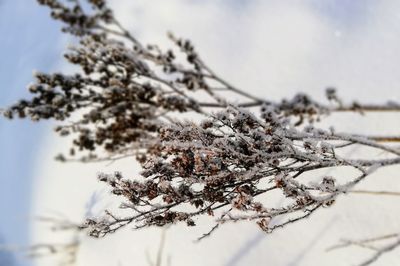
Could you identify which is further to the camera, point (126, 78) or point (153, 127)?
point (153, 127)

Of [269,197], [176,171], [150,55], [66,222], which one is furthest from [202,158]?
[66,222]

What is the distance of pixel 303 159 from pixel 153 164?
1.52 meters

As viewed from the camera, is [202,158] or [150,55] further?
[202,158]

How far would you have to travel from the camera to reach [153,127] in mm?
3297

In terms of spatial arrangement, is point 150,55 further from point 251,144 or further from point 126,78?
point 251,144

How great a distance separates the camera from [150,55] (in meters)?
2.85

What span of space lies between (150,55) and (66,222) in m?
6.20

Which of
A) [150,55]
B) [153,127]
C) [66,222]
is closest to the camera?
[150,55]

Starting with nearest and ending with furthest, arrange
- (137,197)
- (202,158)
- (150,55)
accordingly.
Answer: (150,55), (202,158), (137,197)

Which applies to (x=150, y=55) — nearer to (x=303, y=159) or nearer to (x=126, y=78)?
(x=126, y=78)

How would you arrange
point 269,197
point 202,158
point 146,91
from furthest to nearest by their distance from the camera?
point 269,197 < point 202,158 < point 146,91

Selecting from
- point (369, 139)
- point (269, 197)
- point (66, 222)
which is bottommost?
point (369, 139)

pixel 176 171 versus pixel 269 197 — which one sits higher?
pixel 269 197

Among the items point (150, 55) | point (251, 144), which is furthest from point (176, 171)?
point (150, 55)
